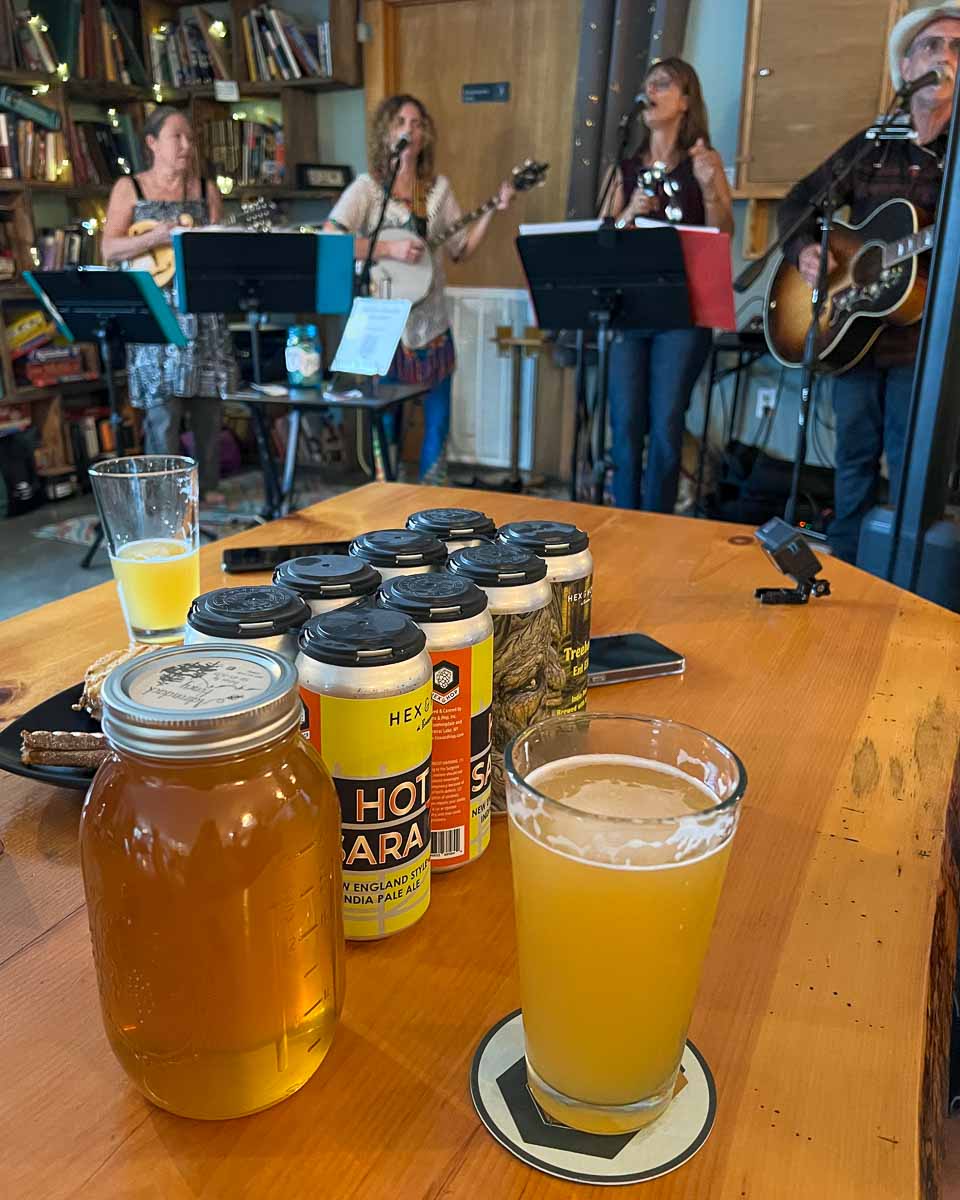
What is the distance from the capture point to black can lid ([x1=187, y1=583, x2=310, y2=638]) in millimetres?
529

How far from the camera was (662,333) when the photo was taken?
9.95 feet

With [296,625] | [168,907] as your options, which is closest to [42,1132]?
[168,907]

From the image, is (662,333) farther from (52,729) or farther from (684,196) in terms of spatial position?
(52,729)

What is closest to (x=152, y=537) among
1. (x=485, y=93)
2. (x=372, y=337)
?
(x=372, y=337)

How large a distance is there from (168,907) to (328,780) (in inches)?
3.4

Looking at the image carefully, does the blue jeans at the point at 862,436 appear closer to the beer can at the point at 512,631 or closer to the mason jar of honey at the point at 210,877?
the beer can at the point at 512,631

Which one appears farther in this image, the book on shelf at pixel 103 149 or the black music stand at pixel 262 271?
the book on shelf at pixel 103 149

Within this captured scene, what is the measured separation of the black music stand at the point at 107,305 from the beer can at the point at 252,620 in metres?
2.73

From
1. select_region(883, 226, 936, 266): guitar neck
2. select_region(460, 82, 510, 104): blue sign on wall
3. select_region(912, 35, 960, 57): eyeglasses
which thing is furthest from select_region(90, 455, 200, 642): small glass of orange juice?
select_region(460, 82, 510, 104): blue sign on wall

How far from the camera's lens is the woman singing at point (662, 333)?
2869 mm

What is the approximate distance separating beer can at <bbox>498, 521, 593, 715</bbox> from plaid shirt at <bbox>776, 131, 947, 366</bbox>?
236 cm

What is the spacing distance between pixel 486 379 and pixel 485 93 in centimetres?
124

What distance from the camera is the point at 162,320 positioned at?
307cm

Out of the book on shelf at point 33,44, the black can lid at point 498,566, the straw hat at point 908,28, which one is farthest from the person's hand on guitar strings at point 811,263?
the book on shelf at point 33,44
